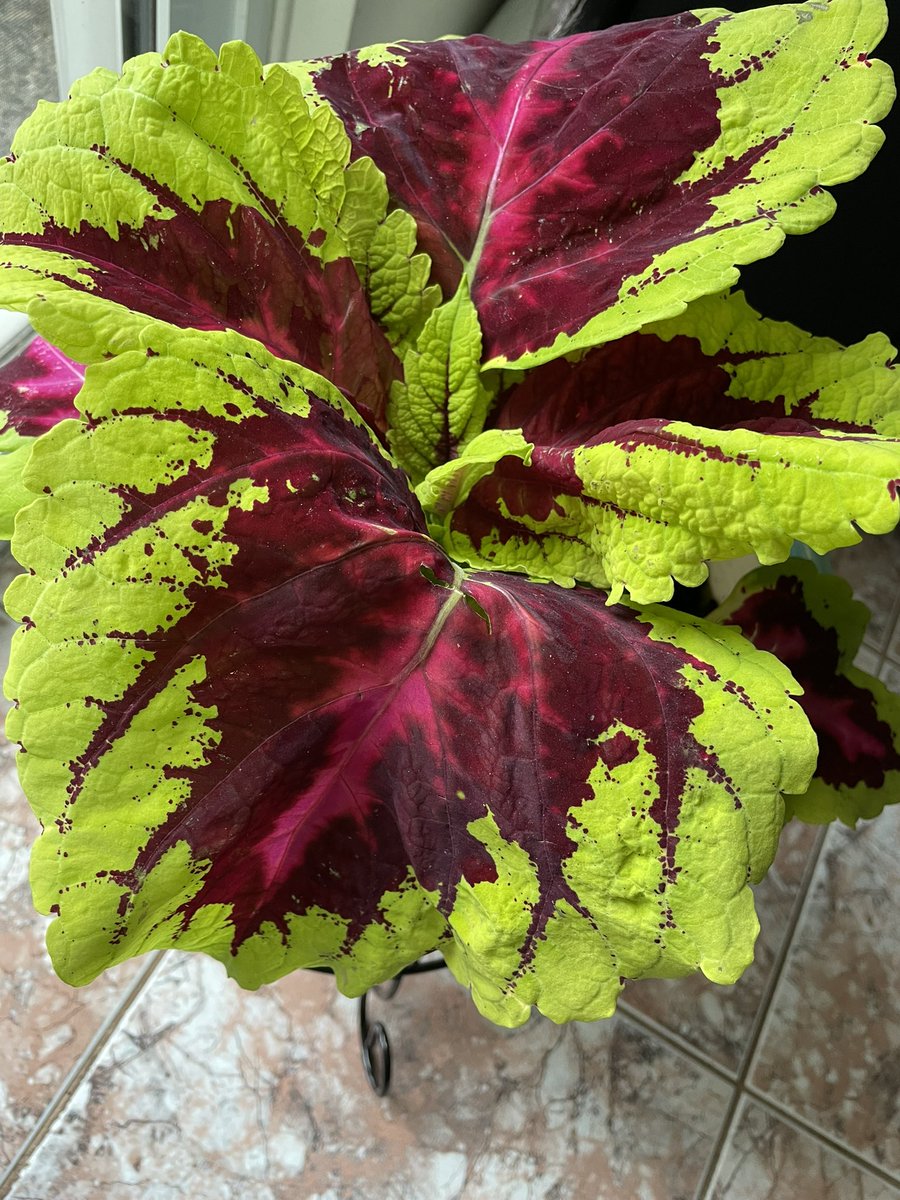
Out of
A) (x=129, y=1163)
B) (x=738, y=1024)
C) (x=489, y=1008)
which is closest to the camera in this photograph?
(x=489, y=1008)

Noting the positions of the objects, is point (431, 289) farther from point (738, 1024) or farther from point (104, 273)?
point (738, 1024)

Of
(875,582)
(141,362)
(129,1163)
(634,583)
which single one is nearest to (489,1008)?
(634,583)

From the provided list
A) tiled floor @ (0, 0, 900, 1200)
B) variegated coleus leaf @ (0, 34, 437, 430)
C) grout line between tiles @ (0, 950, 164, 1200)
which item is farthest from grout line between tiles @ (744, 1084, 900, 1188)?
variegated coleus leaf @ (0, 34, 437, 430)

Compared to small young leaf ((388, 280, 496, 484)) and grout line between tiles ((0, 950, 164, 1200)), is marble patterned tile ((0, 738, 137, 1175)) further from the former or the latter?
small young leaf ((388, 280, 496, 484))

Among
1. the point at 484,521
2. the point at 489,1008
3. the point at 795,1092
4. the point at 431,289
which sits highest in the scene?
the point at 431,289

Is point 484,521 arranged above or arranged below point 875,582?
above

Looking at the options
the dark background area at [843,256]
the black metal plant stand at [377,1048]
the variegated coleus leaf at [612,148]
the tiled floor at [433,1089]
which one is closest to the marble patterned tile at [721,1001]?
the tiled floor at [433,1089]

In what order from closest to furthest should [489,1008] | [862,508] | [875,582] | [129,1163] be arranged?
1. [862,508]
2. [489,1008]
3. [129,1163]
4. [875,582]
